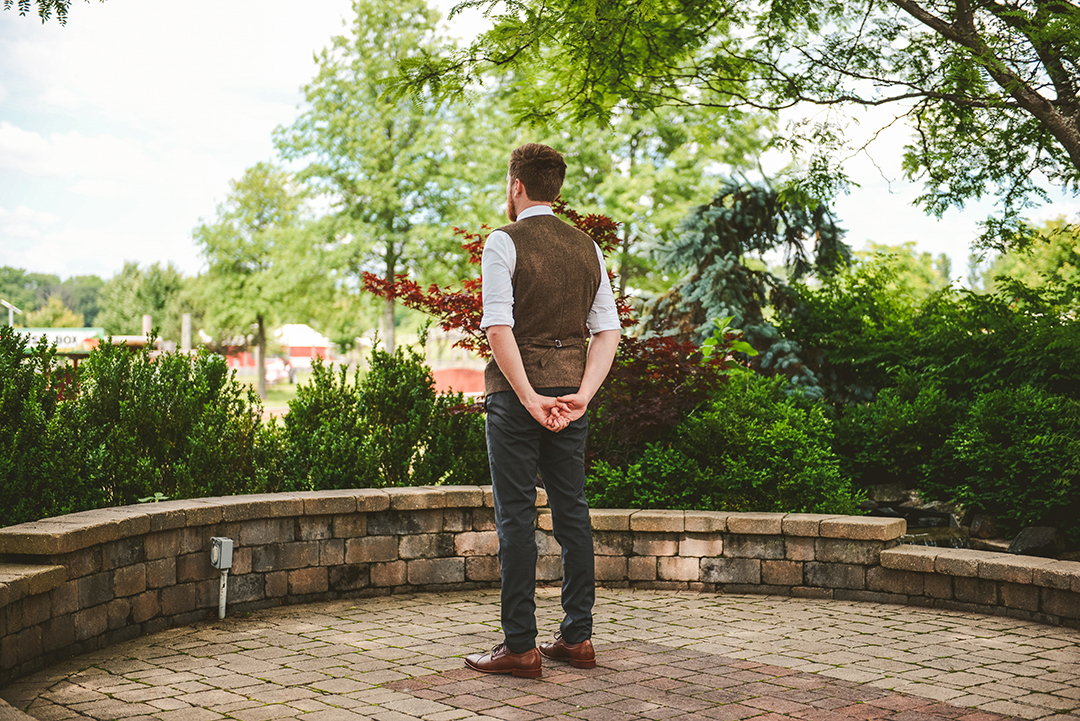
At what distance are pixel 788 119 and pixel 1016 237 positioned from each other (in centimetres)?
262

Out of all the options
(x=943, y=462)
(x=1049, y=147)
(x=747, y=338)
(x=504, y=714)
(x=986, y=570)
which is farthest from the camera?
(x=747, y=338)

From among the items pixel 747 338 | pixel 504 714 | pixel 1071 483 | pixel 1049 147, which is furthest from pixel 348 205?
pixel 504 714

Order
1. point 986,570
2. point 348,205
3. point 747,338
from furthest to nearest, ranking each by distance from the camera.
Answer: point 348,205 < point 747,338 < point 986,570

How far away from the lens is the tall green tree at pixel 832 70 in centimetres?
709

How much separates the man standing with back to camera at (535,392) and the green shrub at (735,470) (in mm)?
2327

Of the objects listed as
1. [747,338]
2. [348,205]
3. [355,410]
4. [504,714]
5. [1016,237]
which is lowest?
[504,714]

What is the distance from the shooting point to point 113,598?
4.38 metres

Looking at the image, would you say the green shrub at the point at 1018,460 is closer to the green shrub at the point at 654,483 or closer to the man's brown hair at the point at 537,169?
the green shrub at the point at 654,483

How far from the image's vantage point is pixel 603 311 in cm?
411

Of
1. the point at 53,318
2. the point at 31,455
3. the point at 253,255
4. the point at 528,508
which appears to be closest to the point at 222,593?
the point at 31,455

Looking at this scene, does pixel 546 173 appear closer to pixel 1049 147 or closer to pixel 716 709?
pixel 716 709

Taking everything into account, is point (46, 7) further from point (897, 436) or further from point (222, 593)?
point (897, 436)

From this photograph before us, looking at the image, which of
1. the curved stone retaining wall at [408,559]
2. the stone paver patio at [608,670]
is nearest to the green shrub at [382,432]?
the curved stone retaining wall at [408,559]

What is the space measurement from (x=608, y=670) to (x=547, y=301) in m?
1.59
